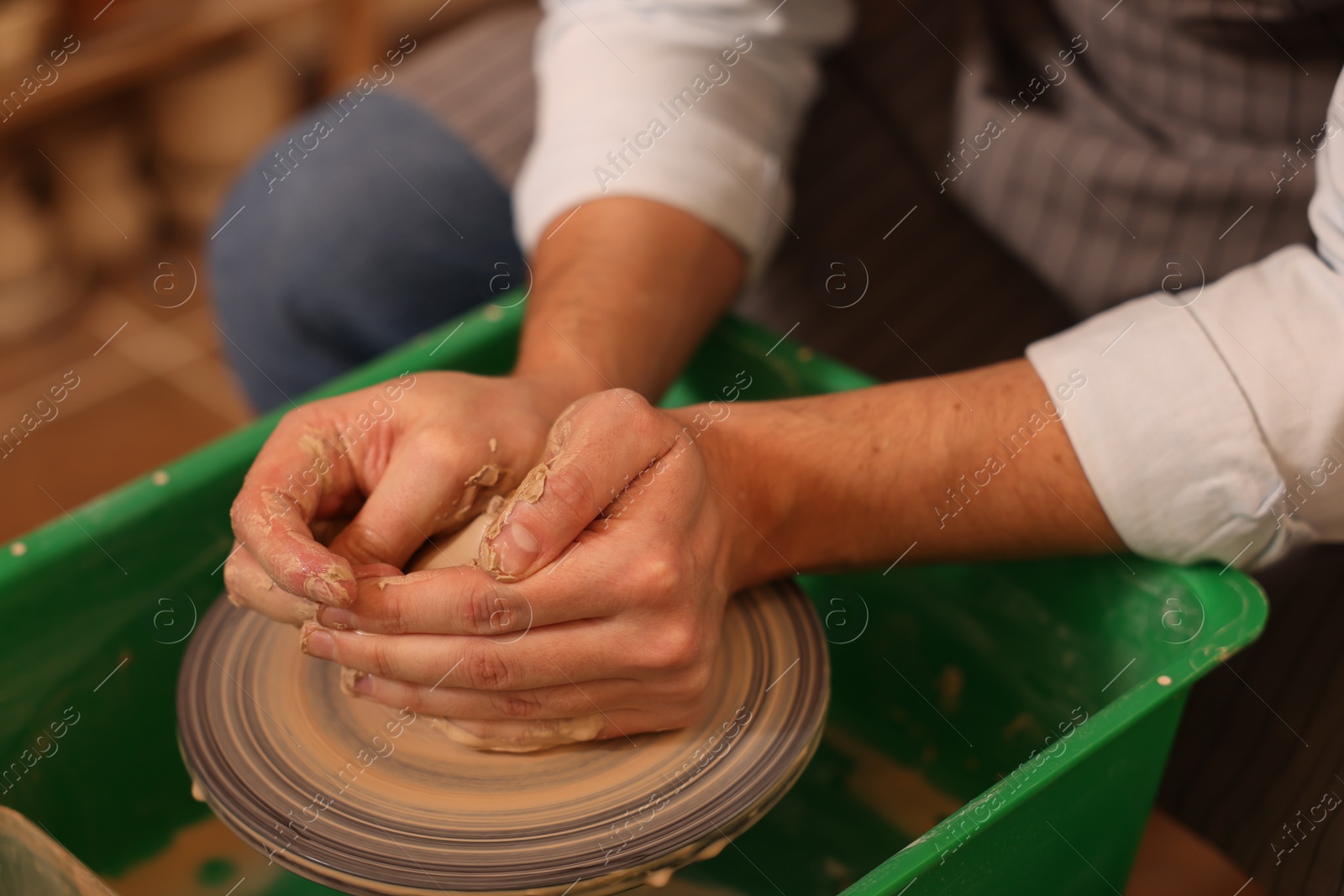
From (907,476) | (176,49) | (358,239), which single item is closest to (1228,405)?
(907,476)

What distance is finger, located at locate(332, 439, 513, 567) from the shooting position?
2.40 feet

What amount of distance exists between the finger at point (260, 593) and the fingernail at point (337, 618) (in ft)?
0.08

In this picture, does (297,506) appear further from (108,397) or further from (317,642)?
(108,397)

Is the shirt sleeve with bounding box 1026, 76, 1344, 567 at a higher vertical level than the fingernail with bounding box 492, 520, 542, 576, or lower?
lower

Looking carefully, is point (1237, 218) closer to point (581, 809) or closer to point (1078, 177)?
point (1078, 177)

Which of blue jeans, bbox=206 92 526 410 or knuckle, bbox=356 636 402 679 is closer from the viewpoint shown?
knuckle, bbox=356 636 402 679

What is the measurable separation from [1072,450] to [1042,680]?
8.7 inches

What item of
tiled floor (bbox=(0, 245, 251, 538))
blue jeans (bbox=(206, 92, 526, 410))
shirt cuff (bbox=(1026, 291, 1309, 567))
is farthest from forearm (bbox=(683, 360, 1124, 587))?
tiled floor (bbox=(0, 245, 251, 538))

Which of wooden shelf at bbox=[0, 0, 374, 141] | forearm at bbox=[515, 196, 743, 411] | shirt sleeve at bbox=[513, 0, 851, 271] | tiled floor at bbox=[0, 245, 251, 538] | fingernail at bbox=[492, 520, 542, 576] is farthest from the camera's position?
wooden shelf at bbox=[0, 0, 374, 141]

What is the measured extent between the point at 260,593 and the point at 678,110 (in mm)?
585

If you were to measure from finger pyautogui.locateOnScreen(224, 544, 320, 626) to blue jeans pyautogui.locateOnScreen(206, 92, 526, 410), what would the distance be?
1.68ft

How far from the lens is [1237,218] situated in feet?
3.12

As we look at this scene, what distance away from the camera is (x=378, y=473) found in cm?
78

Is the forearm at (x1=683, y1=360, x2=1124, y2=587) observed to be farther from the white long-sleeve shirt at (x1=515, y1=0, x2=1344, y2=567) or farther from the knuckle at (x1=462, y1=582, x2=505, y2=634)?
the knuckle at (x1=462, y1=582, x2=505, y2=634)
